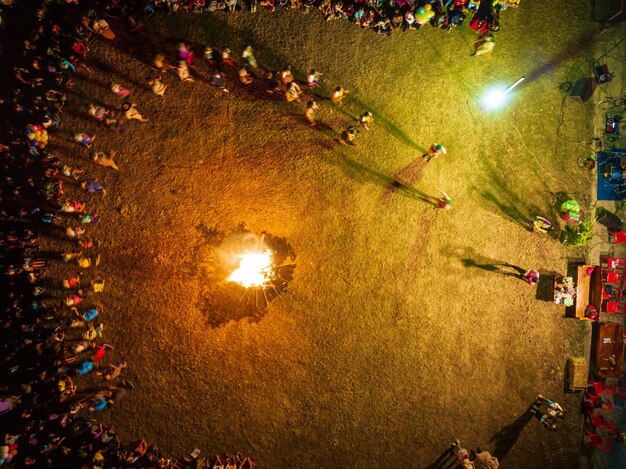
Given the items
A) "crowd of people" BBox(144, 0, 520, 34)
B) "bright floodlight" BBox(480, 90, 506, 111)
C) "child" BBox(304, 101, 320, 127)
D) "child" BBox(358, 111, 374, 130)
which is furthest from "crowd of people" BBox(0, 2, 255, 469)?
"bright floodlight" BBox(480, 90, 506, 111)

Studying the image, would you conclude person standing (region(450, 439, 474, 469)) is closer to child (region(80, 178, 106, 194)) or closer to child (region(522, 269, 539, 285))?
child (region(522, 269, 539, 285))

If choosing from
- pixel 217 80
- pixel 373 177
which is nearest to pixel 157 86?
pixel 217 80

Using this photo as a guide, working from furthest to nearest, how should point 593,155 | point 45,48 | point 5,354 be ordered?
point 593,155 → point 45,48 → point 5,354

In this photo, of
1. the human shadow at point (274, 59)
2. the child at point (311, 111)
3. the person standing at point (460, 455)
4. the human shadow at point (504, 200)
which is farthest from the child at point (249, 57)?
the person standing at point (460, 455)

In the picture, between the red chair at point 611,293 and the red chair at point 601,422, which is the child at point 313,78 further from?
the red chair at point 601,422

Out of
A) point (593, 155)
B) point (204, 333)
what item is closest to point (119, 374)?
point (204, 333)

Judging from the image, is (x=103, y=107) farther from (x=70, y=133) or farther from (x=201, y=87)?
(x=201, y=87)
